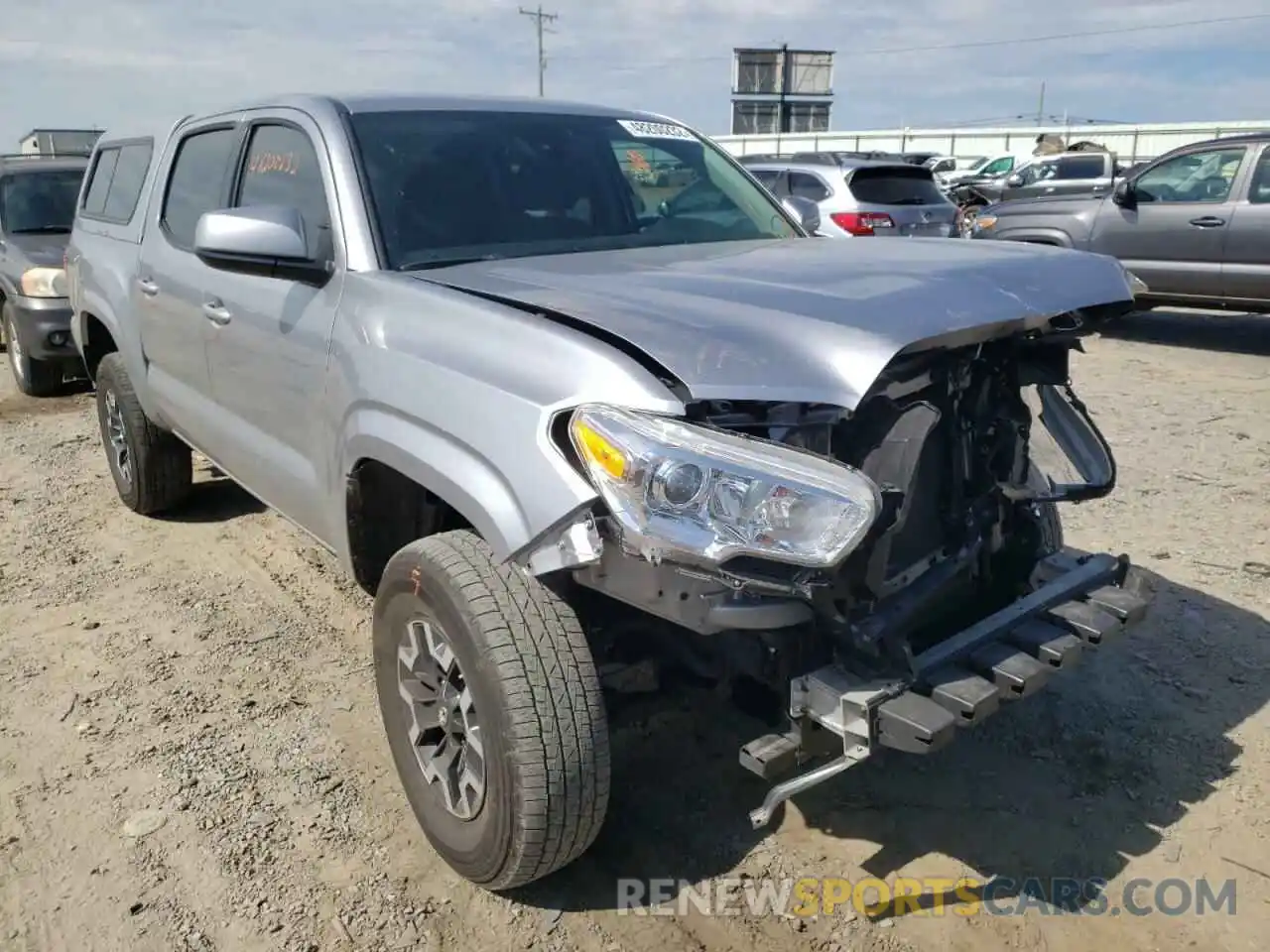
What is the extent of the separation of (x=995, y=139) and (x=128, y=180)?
132ft

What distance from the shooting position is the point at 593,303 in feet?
7.88

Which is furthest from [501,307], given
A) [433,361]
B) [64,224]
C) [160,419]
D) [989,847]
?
[64,224]

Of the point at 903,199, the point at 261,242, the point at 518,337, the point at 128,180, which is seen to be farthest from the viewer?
the point at 903,199

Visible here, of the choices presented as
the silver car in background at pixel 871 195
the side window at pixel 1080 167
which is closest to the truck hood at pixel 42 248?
the silver car in background at pixel 871 195

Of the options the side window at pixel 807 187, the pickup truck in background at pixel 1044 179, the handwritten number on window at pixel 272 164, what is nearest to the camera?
the handwritten number on window at pixel 272 164

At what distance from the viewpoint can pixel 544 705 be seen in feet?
7.29

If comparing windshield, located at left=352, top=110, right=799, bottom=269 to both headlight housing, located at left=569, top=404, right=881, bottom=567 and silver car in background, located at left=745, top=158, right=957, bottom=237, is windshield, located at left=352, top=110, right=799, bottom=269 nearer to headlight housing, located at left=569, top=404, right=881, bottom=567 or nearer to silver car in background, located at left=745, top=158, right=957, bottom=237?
headlight housing, located at left=569, top=404, right=881, bottom=567

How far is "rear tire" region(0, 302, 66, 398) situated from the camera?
8.21m

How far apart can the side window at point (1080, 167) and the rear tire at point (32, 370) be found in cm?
1958

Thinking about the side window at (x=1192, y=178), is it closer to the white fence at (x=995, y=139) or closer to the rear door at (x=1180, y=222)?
the rear door at (x=1180, y=222)

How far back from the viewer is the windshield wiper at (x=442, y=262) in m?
2.96

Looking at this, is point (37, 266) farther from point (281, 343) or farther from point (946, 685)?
point (946, 685)

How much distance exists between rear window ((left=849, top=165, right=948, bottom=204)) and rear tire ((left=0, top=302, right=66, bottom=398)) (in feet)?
26.0

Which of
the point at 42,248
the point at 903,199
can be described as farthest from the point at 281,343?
the point at 903,199
